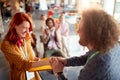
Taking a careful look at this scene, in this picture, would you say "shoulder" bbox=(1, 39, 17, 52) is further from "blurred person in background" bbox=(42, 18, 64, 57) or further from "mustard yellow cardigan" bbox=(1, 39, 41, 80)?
"blurred person in background" bbox=(42, 18, 64, 57)

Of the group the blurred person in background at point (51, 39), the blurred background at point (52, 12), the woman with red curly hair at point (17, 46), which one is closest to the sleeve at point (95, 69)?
the woman with red curly hair at point (17, 46)

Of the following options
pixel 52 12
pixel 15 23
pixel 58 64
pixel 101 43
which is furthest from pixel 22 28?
pixel 52 12

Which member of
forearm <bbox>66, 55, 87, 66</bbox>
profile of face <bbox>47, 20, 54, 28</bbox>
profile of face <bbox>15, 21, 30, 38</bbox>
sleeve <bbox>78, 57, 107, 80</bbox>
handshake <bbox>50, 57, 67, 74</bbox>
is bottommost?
profile of face <bbox>47, 20, 54, 28</bbox>

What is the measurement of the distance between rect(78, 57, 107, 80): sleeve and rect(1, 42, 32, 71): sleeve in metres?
0.82

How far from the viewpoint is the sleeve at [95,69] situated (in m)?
0.99

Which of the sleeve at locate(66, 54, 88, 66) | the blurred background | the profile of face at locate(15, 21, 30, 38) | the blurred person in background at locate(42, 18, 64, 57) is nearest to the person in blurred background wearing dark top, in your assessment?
the sleeve at locate(66, 54, 88, 66)

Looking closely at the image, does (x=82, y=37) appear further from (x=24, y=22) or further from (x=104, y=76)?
(x=24, y=22)

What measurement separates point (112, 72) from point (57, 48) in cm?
226

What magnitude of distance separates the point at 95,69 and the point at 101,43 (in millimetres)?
134

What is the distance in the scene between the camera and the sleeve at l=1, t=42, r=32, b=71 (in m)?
1.69

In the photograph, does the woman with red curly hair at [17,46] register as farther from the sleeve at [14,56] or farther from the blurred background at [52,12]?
Result: the blurred background at [52,12]

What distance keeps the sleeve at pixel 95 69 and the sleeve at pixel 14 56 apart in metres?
0.82

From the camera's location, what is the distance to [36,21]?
6430 millimetres

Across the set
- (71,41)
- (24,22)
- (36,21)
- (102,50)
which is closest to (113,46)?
(102,50)
